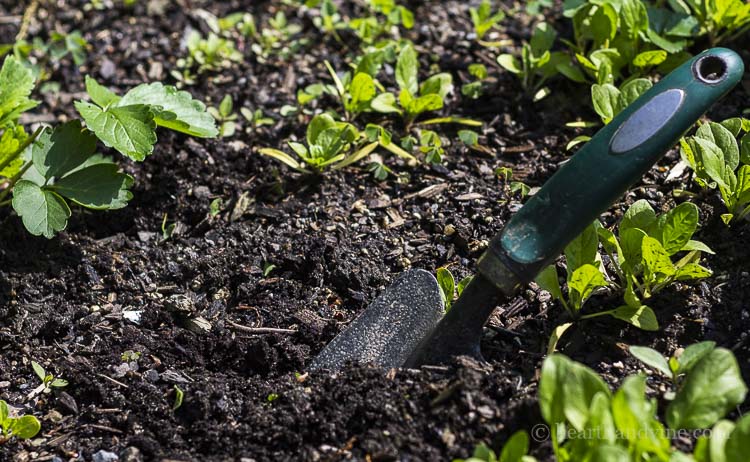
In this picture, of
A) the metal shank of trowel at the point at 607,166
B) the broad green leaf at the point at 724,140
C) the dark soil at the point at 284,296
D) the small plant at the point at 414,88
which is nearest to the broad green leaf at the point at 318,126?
the dark soil at the point at 284,296

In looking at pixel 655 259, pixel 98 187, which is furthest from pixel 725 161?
pixel 98 187

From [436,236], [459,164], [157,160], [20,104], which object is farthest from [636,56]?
[20,104]

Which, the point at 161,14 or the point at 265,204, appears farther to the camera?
the point at 161,14

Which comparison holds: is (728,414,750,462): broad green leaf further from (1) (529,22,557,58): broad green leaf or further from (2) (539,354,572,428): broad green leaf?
(1) (529,22,557,58): broad green leaf

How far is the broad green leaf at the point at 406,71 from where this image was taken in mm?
2527

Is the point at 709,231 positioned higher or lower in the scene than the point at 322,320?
higher

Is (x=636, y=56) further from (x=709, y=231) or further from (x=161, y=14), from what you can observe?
(x=161, y=14)

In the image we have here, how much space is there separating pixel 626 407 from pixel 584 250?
0.55m

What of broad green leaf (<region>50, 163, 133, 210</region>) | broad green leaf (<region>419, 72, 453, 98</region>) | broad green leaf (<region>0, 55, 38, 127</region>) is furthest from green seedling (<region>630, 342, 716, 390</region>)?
broad green leaf (<region>0, 55, 38, 127</region>)

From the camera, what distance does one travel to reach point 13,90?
226cm

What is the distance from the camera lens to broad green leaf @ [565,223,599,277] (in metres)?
1.80

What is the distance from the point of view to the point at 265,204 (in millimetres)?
2379

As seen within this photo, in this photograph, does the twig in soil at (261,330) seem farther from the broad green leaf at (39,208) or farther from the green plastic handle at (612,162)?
the green plastic handle at (612,162)

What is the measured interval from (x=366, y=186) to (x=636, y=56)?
0.89 meters
